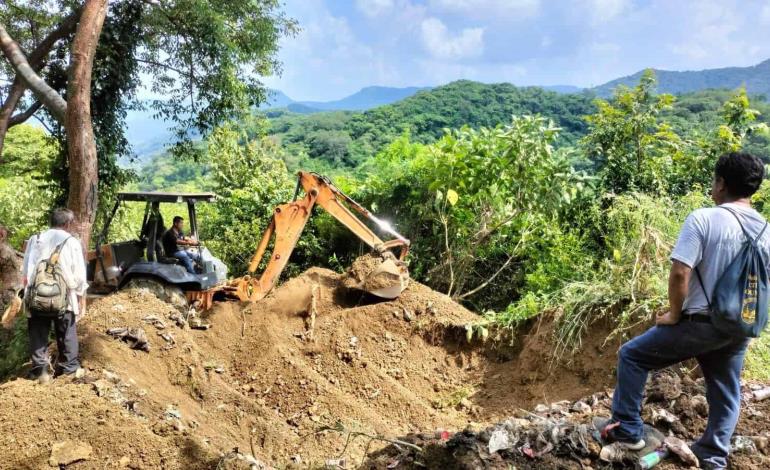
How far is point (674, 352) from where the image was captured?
124 inches

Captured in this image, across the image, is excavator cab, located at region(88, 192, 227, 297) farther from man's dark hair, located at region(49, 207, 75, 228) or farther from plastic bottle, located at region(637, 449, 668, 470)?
plastic bottle, located at region(637, 449, 668, 470)

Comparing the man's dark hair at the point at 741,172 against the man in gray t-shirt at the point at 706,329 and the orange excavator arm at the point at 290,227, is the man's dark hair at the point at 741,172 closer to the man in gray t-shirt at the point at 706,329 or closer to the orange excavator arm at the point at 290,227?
the man in gray t-shirt at the point at 706,329

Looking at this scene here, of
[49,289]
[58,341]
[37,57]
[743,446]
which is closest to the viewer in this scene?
[743,446]

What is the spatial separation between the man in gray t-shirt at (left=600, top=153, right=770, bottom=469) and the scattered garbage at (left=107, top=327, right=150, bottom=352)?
15.7 feet

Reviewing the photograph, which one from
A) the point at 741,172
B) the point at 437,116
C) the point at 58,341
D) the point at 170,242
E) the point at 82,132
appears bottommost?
the point at 58,341

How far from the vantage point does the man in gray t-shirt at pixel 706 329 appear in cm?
301

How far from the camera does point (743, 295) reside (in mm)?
2967

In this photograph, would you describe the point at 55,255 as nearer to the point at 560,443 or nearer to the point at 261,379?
the point at 261,379

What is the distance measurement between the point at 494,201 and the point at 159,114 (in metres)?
6.15

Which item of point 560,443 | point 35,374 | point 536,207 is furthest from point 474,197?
point 35,374

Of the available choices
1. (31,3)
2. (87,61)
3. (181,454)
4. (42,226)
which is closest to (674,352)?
(181,454)

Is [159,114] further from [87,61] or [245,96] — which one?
[87,61]

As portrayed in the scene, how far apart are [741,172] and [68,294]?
5166 mm

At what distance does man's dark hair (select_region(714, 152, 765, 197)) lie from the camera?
9.87 feet
